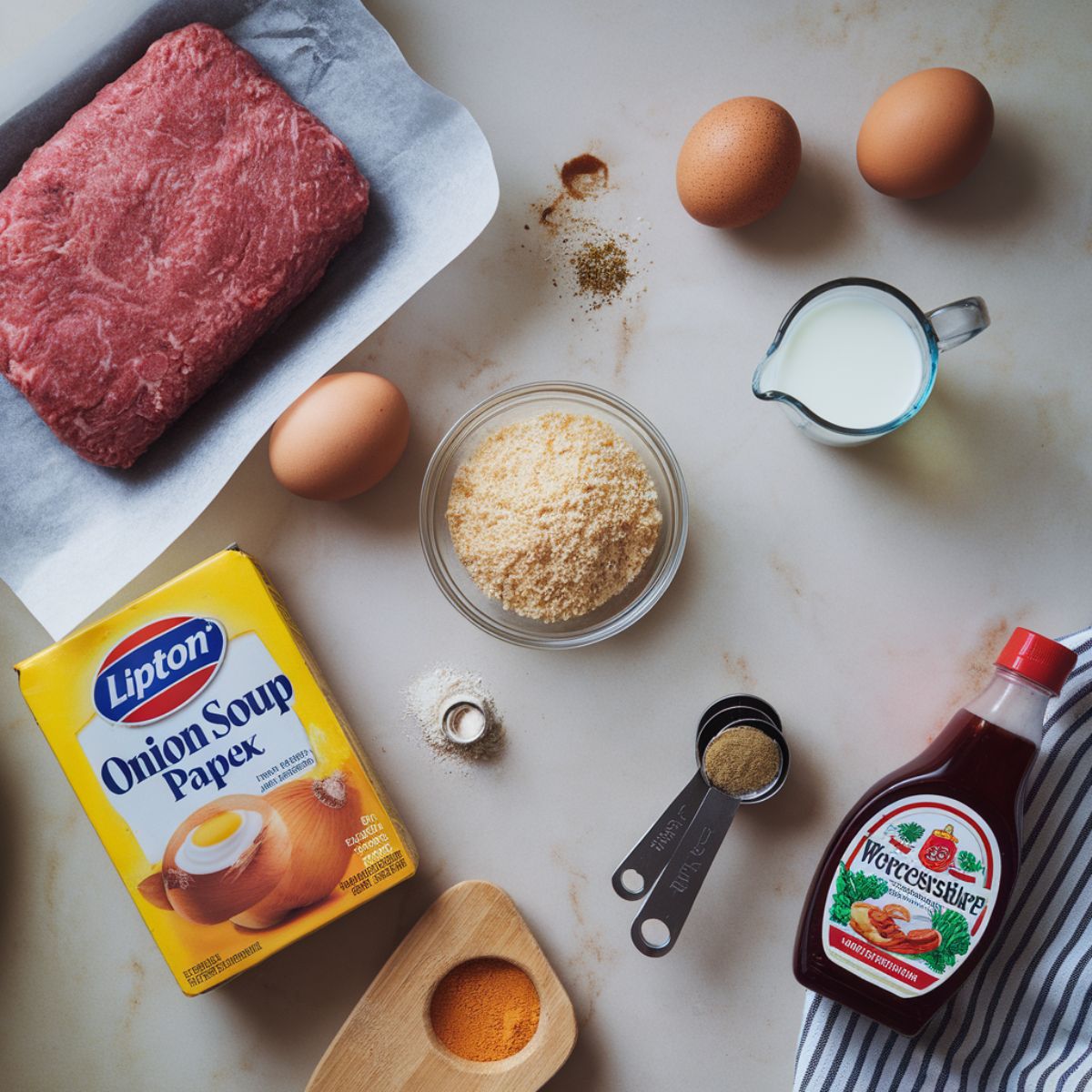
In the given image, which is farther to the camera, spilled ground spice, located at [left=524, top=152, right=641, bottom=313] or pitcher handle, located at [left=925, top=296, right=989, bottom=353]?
spilled ground spice, located at [left=524, top=152, right=641, bottom=313]

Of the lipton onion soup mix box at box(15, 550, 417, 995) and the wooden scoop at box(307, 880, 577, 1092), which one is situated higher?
the lipton onion soup mix box at box(15, 550, 417, 995)

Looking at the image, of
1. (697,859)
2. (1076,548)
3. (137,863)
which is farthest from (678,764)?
(137,863)

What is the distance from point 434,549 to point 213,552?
0.33m

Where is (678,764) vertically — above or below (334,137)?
below

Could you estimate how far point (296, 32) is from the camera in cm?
122

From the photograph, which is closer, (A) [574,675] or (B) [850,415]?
(B) [850,415]

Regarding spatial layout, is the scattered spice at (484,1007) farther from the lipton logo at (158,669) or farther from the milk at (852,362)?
the milk at (852,362)

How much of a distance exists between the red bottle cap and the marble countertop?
0.60 feet

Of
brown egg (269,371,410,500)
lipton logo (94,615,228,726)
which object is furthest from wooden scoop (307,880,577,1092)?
brown egg (269,371,410,500)

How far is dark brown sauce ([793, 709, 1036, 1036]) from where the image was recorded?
3.58 feet

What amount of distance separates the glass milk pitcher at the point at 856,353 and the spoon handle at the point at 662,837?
534 mm

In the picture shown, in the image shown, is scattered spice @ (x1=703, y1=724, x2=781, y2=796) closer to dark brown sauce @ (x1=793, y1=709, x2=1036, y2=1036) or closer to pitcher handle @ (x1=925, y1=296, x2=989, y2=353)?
dark brown sauce @ (x1=793, y1=709, x2=1036, y2=1036)

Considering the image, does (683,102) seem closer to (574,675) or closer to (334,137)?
(334,137)

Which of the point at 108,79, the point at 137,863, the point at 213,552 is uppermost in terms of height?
the point at 108,79
